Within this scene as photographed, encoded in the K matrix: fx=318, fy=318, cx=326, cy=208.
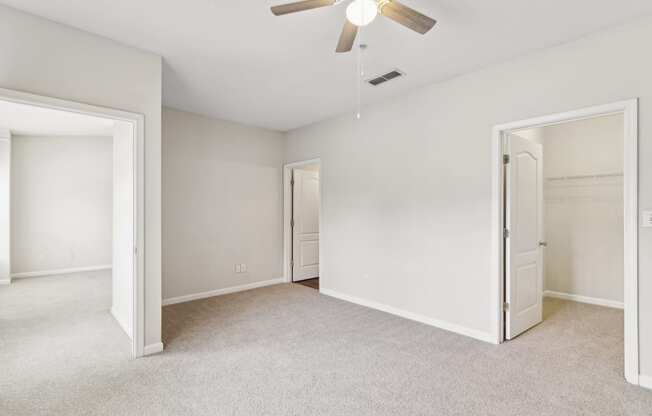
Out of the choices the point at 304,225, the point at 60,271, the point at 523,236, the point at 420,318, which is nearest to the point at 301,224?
the point at 304,225

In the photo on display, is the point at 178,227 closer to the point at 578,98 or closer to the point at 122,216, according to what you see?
the point at 122,216

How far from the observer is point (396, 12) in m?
1.79

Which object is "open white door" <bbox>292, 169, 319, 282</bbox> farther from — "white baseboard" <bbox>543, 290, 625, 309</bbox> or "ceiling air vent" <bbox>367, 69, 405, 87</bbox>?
"white baseboard" <bbox>543, 290, 625, 309</bbox>

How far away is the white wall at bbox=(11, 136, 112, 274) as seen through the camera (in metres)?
5.91

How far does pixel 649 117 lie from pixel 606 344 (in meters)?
2.08

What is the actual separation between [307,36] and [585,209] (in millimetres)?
4443

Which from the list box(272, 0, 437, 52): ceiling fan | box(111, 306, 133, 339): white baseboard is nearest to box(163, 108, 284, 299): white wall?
box(111, 306, 133, 339): white baseboard

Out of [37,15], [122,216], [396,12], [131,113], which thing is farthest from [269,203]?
[396,12]

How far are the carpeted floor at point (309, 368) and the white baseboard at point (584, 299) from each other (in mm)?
381

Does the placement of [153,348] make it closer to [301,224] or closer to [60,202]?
[301,224]

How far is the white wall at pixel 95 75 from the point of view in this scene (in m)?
2.22

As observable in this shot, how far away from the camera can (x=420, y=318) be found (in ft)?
11.8

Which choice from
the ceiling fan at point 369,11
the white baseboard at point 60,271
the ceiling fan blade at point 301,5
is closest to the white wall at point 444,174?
the ceiling fan at point 369,11

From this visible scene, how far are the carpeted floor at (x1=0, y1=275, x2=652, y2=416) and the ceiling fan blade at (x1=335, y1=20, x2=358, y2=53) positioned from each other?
235 cm
